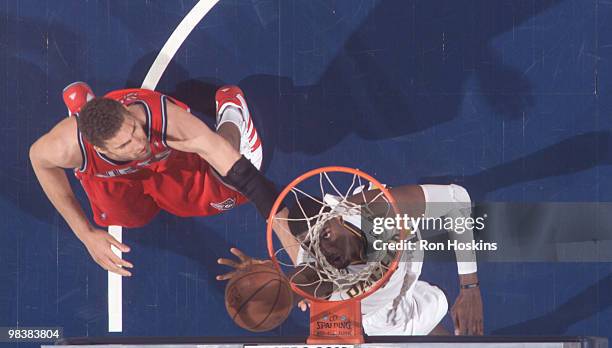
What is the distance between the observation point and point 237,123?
18.3 feet

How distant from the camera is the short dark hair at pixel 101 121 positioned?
188 inches

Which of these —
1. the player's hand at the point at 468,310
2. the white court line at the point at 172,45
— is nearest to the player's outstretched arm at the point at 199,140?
the white court line at the point at 172,45

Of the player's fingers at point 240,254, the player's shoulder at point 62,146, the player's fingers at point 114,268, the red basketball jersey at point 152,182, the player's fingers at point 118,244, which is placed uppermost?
the player's shoulder at point 62,146

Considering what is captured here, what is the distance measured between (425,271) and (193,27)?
98.4 inches

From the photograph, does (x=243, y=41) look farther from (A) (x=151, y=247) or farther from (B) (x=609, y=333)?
(B) (x=609, y=333)

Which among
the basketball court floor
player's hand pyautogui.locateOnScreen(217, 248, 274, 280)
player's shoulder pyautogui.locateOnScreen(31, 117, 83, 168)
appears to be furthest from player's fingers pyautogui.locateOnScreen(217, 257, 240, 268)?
player's shoulder pyautogui.locateOnScreen(31, 117, 83, 168)

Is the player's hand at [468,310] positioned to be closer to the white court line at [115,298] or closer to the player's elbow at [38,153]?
the white court line at [115,298]

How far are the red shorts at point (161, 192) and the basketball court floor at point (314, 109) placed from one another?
6.0 inches

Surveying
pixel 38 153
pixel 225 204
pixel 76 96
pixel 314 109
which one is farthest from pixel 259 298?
pixel 76 96

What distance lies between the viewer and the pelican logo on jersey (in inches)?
209

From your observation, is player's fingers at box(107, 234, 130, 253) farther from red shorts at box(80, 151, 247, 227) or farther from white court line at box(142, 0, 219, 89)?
white court line at box(142, 0, 219, 89)

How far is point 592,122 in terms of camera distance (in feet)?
18.9

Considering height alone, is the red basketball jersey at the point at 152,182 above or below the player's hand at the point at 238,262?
above

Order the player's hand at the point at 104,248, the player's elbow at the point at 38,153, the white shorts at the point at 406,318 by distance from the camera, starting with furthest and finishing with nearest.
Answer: the white shorts at the point at 406,318 → the player's hand at the point at 104,248 → the player's elbow at the point at 38,153
